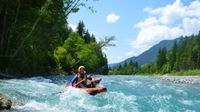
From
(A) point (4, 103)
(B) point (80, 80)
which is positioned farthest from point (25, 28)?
(A) point (4, 103)

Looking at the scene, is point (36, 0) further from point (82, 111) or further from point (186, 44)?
point (186, 44)

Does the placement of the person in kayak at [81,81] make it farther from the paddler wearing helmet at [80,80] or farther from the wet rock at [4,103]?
the wet rock at [4,103]

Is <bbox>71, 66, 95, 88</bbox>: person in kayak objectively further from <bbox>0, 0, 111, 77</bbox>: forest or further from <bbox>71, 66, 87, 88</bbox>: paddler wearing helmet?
<bbox>0, 0, 111, 77</bbox>: forest

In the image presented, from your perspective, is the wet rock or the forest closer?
the wet rock

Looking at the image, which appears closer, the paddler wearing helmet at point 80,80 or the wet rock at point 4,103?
the wet rock at point 4,103

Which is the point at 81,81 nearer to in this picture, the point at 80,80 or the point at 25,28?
the point at 80,80

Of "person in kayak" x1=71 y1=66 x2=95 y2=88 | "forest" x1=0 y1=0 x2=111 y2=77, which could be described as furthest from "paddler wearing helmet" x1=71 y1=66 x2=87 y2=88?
"forest" x1=0 y1=0 x2=111 y2=77

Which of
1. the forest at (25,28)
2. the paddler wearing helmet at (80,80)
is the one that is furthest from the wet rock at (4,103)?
the forest at (25,28)

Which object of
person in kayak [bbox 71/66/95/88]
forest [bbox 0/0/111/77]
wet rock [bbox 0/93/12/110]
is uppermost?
forest [bbox 0/0/111/77]

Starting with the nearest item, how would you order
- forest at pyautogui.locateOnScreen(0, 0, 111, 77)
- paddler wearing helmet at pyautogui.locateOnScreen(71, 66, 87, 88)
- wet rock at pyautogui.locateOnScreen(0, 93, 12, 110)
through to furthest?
wet rock at pyautogui.locateOnScreen(0, 93, 12, 110) < paddler wearing helmet at pyautogui.locateOnScreen(71, 66, 87, 88) < forest at pyautogui.locateOnScreen(0, 0, 111, 77)

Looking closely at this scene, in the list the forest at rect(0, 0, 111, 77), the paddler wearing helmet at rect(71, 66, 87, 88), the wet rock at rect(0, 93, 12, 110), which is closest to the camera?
the wet rock at rect(0, 93, 12, 110)

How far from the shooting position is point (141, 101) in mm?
19156

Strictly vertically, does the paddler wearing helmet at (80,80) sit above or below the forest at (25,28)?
below

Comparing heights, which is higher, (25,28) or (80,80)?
(25,28)
